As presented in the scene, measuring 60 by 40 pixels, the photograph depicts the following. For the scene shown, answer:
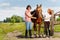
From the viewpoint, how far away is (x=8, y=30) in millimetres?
6266

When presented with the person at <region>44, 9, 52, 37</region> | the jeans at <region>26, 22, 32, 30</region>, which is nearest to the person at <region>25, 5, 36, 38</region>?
the jeans at <region>26, 22, 32, 30</region>

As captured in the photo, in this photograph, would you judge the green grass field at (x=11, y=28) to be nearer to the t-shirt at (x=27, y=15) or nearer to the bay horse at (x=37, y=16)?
the t-shirt at (x=27, y=15)

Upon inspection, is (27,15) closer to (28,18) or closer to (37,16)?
(28,18)

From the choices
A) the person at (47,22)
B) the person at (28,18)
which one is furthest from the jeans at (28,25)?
the person at (47,22)

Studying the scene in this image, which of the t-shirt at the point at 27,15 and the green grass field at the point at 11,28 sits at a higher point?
the t-shirt at the point at 27,15

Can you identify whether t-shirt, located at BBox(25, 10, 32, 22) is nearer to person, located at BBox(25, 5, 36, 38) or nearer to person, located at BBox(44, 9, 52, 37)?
person, located at BBox(25, 5, 36, 38)

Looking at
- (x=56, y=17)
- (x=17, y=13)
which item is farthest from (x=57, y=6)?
(x=17, y=13)

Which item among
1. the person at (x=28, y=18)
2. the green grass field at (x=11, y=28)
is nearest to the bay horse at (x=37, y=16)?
the person at (x=28, y=18)

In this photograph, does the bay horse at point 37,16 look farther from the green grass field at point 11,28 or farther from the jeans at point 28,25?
the green grass field at point 11,28

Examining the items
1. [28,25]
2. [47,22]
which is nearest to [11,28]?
[28,25]

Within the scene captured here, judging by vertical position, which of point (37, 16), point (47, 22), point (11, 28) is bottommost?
point (11, 28)

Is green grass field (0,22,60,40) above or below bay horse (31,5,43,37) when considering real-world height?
below

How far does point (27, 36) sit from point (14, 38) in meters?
0.25

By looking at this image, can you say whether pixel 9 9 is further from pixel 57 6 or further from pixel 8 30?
pixel 57 6
